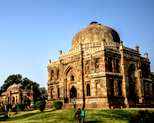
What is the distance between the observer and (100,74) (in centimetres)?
3036

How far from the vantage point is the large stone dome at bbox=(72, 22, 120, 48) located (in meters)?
37.0

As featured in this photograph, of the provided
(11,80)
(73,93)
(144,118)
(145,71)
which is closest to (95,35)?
(73,93)

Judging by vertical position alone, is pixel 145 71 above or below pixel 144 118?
above

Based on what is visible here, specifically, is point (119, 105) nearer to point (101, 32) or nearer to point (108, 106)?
point (108, 106)

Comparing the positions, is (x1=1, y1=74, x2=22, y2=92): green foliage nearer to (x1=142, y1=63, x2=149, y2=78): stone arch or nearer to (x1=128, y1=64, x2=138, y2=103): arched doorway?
(x1=142, y1=63, x2=149, y2=78): stone arch

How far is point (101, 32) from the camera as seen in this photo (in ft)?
123

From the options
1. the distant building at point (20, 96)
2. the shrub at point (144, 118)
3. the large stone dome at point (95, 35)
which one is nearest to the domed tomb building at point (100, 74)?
the large stone dome at point (95, 35)

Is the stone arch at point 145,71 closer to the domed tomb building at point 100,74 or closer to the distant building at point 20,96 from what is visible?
the domed tomb building at point 100,74

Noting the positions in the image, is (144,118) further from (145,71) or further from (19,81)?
(19,81)

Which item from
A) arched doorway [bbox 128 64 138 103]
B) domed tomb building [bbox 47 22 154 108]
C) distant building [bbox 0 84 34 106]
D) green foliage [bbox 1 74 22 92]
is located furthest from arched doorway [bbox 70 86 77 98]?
green foliage [bbox 1 74 22 92]

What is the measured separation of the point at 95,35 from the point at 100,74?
373 inches

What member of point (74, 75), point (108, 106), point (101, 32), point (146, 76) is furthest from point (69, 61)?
point (146, 76)

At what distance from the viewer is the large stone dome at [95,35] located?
37.0 meters

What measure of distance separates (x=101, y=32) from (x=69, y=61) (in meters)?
8.06
